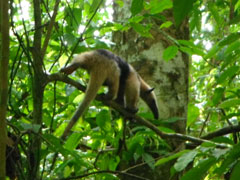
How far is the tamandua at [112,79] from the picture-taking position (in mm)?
3312

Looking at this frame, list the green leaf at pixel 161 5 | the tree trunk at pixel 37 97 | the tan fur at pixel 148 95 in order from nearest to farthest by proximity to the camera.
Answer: the tree trunk at pixel 37 97
the green leaf at pixel 161 5
the tan fur at pixel 148 95

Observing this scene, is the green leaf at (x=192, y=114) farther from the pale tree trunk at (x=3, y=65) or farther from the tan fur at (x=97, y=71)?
the pale tree trunk at (x=3, y=65)

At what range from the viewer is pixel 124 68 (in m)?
4.02

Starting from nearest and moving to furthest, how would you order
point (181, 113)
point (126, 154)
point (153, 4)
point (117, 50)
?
point (153, 4), point (126, 154), point (181, 113), point (117, 50)

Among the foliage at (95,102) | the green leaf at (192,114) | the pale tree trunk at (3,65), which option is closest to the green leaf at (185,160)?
the foliage at (95,102)

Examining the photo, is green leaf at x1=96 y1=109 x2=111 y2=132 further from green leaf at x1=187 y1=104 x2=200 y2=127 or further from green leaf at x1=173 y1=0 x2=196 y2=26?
green leaf at x1=173 y1=0 x2=196 y2=26

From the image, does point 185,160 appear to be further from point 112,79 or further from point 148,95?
point 148,95

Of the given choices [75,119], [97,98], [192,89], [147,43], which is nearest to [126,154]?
[75,119]

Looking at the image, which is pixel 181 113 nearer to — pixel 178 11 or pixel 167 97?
pixel 167 97

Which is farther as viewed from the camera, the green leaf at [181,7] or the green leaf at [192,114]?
the green leaf at [192,114]

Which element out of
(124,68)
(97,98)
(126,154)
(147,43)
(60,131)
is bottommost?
(126,154)

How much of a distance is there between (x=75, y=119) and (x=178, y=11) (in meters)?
2.19

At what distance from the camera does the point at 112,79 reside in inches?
Result: 158

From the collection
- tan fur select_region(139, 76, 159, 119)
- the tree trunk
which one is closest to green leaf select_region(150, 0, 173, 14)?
the tree trunk
